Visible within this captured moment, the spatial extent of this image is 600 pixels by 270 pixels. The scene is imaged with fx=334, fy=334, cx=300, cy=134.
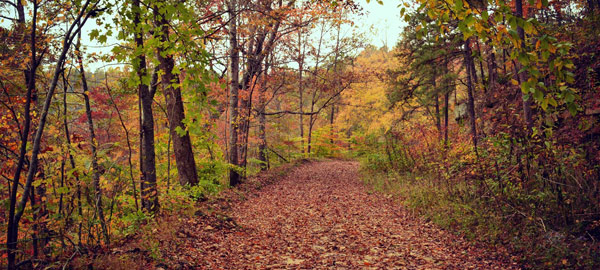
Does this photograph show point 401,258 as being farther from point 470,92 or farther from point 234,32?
point 470,92

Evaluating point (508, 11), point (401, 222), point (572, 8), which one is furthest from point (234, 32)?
point (572, 8)

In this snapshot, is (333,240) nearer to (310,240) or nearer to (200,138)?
(310,240)

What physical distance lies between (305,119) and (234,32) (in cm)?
2281

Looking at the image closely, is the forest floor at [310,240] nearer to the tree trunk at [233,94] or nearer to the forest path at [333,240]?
the forest path at [333,240]

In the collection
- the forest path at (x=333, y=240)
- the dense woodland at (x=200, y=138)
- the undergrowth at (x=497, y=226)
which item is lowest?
the forest path at (x=333, y=240)

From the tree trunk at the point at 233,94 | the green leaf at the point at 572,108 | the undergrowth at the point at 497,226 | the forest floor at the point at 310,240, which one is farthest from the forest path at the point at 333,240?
the green leaf at the point at 572,108

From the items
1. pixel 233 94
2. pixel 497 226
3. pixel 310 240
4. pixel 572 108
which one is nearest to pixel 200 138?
pixel 233 94

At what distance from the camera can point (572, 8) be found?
10211 mm

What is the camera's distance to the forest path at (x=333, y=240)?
462cm

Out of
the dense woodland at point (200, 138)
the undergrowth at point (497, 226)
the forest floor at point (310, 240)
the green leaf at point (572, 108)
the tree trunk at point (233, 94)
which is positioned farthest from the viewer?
the tree trunk at point (233, 94)

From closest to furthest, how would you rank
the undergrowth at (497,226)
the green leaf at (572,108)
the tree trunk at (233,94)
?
1. the green leaf at (572,108)
2. the undergrowth at (497,226)
3. the tree trunk at (233,94)

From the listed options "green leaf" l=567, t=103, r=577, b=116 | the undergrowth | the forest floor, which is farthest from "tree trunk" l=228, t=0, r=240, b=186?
"green leaf" l=567, t=103, r=577, b=116

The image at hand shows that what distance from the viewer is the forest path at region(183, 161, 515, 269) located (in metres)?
4.62

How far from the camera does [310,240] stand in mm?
5762
